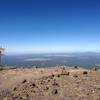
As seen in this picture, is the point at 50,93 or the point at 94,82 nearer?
the point at 50,93

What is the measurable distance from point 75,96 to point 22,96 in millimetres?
5702

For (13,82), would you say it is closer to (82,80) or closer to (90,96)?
(82,80)

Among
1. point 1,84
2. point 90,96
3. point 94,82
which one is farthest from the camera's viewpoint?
point 1,84

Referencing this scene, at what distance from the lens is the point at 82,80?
86.4 feet

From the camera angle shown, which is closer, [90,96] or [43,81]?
[90,96]

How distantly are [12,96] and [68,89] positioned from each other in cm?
640

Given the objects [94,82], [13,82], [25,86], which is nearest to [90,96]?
[94,82]

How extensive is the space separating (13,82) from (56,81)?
612cm

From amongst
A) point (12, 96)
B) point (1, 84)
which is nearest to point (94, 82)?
point (12, 96)

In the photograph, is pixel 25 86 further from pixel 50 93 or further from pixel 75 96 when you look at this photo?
pixel 75 96

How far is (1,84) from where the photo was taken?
1090 inches

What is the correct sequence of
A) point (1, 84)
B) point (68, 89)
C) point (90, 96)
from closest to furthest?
point (90, 96)
point (68, 89)
point (1, 84)

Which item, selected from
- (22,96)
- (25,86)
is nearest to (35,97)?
(22,96)

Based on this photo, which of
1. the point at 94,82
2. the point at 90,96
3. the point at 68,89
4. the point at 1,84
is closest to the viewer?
Result: the point at 90,96
